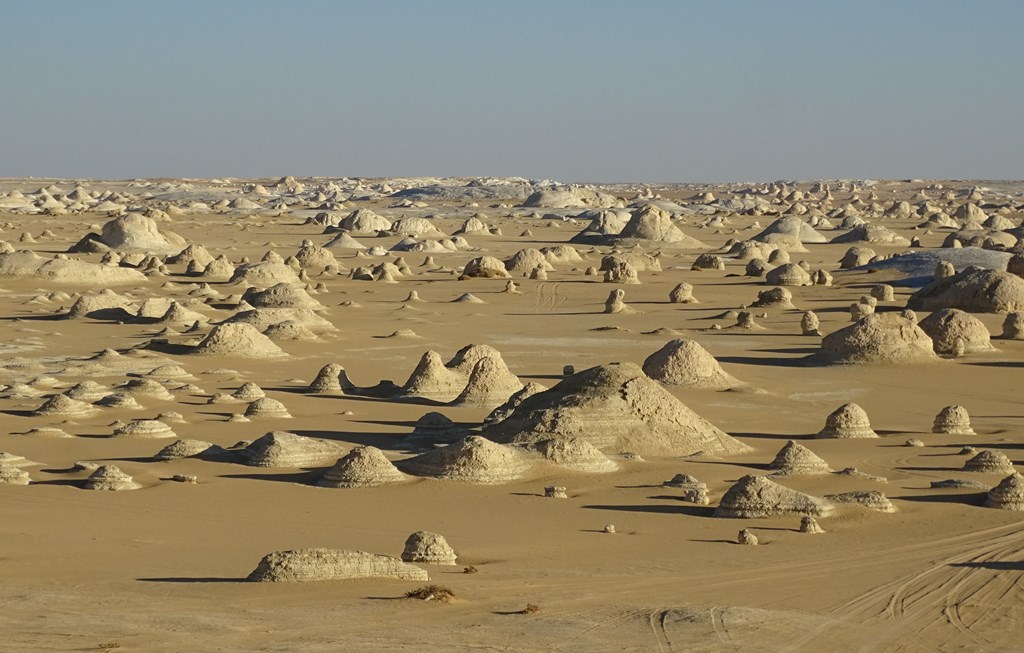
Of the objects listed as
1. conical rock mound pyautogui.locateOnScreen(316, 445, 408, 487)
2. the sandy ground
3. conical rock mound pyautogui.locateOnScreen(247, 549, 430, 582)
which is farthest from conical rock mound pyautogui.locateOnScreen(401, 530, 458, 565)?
conical rock mound pyautogui.locateOnScreen(316, 445, 408, 487)

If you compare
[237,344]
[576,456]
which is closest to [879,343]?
Result: [576,456]

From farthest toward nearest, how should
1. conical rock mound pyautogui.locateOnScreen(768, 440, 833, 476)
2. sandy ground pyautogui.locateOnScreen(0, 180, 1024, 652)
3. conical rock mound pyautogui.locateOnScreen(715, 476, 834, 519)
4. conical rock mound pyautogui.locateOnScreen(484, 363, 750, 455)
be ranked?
conical rock mound pyautogui.locateOnScreen(484, 363, 750, 455)
conical rock mound pyautogui.locateOnScreen(768, 440, 833, 476)
conical rock mound pyautogui.locateOnScreen(715, 476, 834, 519)
sandy ground pyautogui.locateOnScreen(0, 180, 1024, 652)

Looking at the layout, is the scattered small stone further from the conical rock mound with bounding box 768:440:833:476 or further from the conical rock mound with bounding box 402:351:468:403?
the conical rock mound with bounding box 402:351:468:403

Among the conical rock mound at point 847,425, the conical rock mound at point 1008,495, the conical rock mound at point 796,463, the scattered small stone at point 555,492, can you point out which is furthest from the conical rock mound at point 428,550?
the conical rock mound at point 847,425

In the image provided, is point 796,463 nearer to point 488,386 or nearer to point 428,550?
point 428,550

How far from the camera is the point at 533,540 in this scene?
938 centimetres

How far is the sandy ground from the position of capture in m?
7.11

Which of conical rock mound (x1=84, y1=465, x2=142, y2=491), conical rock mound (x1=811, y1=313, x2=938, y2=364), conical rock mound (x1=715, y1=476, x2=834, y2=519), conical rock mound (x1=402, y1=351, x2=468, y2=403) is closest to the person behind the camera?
conical rock mound (x1=715, y1=476, x2=834, y2=519)

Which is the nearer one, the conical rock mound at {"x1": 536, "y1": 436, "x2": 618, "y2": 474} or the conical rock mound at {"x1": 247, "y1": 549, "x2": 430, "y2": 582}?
the conical rock mound at {"x1": 247, "y1": 549, "x2": 430, "y2": 582}

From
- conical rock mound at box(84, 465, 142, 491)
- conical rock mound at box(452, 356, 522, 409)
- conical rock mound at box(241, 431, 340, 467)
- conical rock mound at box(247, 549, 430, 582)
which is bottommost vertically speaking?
conical rock mound at box(247, 549, 430, 582)

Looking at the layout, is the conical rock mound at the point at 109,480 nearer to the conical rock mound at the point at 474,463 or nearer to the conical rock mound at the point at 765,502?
the conical rock mound at the point at 474,463

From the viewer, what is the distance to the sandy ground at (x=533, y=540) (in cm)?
711

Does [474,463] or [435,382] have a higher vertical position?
[435,382]

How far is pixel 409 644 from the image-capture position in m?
6.79
